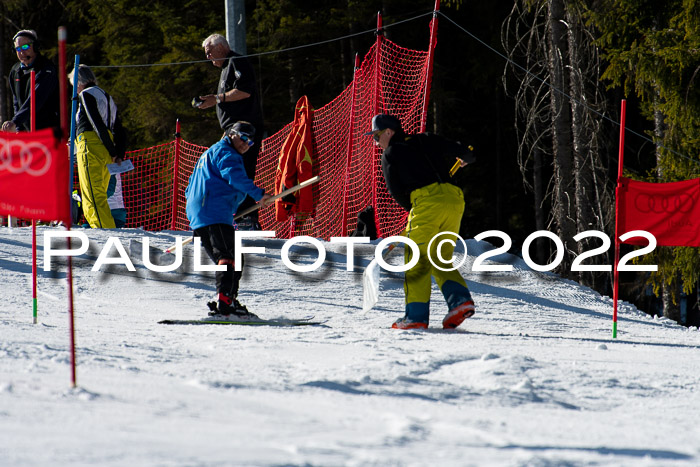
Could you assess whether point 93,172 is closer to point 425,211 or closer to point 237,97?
point 237,97

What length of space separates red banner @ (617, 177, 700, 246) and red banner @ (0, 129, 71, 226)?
3.80 metres

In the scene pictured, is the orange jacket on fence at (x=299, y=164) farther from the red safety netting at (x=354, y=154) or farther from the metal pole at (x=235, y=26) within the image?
the metal pole at (x=235, y=26)

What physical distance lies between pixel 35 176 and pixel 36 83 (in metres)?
5.09

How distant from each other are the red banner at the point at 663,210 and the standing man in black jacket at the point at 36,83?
5.93 metres

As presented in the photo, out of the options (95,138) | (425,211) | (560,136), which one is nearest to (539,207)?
(560,136)

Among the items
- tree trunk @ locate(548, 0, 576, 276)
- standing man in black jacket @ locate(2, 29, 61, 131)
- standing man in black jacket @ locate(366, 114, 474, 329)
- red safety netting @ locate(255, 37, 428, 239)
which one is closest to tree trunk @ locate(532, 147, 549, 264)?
tree trunk @ locate(548, 0, 576, 276)

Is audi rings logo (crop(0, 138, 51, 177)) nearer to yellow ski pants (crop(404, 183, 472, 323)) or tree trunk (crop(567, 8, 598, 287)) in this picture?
yellow ski pants (crop(404, 183, 472, 323))

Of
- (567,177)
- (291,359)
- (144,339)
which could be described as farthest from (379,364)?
(567,177)

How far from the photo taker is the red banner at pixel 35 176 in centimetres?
425

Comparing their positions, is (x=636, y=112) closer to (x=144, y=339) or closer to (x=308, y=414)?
(x=144, y=339)

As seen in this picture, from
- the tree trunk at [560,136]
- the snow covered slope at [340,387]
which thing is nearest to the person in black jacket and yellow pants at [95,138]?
the snow covered slope at [340,387]

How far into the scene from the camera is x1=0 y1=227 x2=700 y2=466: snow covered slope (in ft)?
9.26

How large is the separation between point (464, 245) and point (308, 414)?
598 centimetres

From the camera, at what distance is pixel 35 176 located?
4.49 meters
